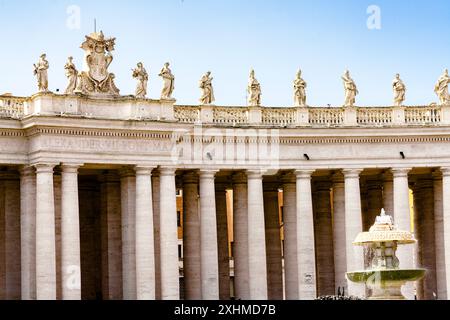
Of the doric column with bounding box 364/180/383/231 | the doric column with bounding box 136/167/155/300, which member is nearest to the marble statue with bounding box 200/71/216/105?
the doric column with bounding box 136/167/155/300

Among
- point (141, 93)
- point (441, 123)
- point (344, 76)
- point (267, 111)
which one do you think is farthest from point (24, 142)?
point (441, 123)

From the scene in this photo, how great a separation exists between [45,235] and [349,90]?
75.5ft

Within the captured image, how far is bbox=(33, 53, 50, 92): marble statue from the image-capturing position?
70812 millimetres

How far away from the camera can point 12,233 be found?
73188 millimetres

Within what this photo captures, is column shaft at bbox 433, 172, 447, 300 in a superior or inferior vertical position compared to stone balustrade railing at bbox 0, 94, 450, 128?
inferior

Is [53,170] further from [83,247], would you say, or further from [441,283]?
[441,283]

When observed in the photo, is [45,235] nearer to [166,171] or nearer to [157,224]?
[157,224]

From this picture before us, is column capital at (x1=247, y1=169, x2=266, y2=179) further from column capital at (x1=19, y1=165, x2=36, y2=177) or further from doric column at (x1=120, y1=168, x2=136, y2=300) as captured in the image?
column capital at (x1=19, y1=165, x2=36, y2=177)

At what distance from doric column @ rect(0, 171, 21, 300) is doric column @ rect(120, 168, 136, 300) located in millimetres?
6548

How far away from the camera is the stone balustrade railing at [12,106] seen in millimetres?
70688

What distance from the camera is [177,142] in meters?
73.8

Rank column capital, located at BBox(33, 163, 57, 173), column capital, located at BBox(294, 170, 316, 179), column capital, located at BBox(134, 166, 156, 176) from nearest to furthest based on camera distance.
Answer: column capital, located at BBox(33, 163, 57, 173), column capital, located at BBox(134, 166, 156, 176), column capital, located at BBox(294, 170, 316, 179)

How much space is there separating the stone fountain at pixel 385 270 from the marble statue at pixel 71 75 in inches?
819

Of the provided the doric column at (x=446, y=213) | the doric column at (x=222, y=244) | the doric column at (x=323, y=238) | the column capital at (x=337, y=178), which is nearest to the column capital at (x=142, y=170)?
the doric column at (x=222, y=244)
